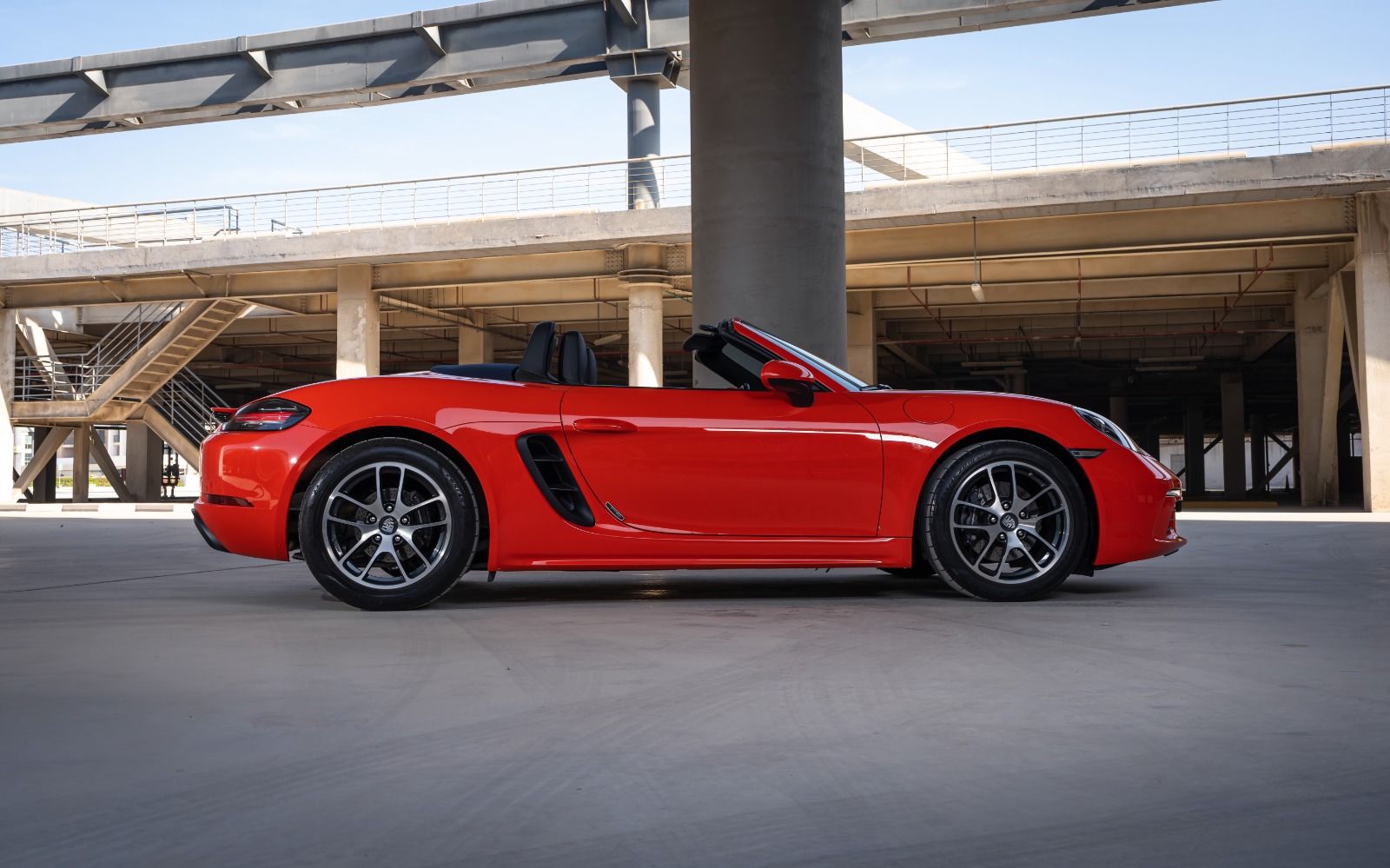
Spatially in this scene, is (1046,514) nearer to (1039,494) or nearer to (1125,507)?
(1039,494)

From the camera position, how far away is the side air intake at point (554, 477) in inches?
186

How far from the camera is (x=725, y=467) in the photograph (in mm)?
4746

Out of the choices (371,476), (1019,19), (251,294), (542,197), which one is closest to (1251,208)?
(1019,19)

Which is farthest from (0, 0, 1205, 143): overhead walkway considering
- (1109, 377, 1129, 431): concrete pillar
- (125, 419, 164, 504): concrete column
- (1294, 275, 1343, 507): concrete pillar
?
(1109, 377, 1129, 431): concrete pillar

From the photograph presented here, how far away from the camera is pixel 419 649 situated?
373cm

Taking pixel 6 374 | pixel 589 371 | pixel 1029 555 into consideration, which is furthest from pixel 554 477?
pixel 6 374

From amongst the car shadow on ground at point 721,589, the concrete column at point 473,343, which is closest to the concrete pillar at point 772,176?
the car shadow on ground at point 721,589

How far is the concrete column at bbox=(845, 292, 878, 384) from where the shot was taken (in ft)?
87.6

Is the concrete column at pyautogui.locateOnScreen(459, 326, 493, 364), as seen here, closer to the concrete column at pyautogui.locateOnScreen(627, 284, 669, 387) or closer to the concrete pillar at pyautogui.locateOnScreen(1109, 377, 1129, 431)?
the concrete column at pyautogui.locateOnScreen(627, 284, 669, 387)

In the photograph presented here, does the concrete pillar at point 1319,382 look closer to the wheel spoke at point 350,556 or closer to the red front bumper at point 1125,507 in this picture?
the red front bumper at point 1125,507

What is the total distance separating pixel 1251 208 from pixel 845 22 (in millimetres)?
9212

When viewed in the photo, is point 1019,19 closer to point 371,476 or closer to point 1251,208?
point 1251,208

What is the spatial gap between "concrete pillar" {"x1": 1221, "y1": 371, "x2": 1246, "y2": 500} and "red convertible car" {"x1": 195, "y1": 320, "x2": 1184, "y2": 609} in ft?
125

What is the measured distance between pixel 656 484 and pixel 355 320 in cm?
2183
